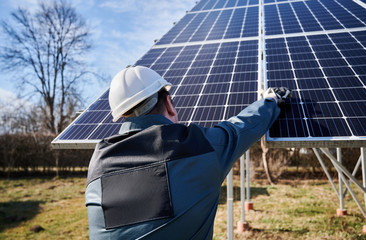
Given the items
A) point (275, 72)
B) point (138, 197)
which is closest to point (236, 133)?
point (138, 197)

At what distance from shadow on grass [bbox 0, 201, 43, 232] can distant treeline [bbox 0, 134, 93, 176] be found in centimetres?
595

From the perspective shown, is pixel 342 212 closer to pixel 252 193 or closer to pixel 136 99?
pixel 252 193

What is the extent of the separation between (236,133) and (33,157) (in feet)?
64.1

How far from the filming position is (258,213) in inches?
393

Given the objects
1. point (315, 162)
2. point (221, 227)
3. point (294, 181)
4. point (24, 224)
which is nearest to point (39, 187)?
point (24, 224)

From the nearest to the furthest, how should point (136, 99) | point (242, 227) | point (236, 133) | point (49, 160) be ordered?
point (136, 99) → point (236, 133) → point (242, 227) → point (49, 160)

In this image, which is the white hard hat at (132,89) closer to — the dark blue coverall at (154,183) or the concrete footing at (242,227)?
the dark blue coverall at (154,183)

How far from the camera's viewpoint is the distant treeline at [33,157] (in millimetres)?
18109

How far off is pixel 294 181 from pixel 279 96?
1319cm

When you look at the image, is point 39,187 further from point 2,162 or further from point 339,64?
point 339,64

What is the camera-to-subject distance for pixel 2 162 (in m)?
18.2

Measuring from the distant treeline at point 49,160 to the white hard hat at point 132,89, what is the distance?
14555mm

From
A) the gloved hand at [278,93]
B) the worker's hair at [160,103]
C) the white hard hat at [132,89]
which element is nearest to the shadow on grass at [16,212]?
the white hard hat at [132,89]

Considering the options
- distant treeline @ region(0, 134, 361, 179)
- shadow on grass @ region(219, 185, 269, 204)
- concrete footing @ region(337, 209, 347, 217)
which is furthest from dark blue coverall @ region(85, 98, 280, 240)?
distant treeline @ region(0, 134, 361, 179)
